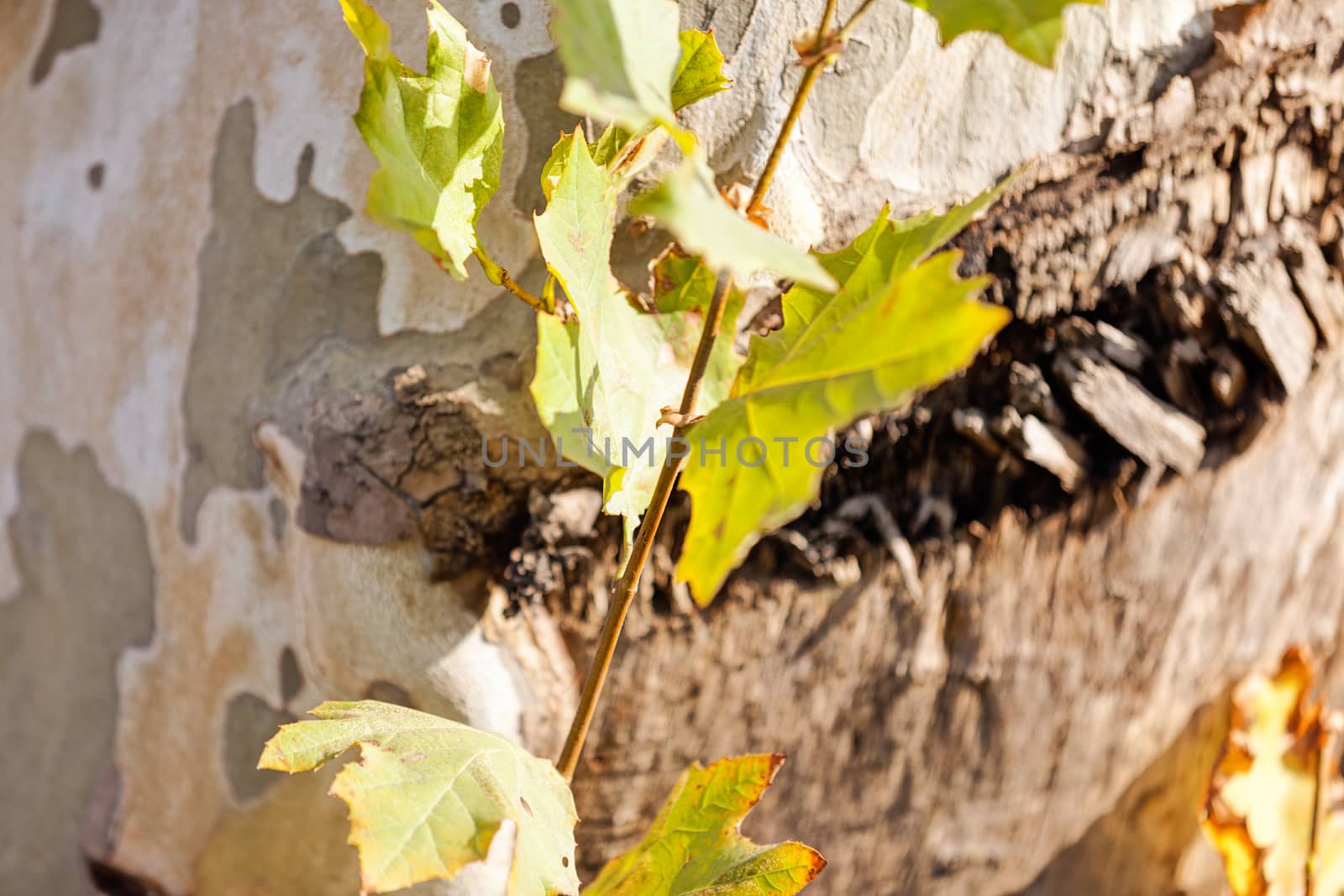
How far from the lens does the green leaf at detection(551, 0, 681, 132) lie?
29cm

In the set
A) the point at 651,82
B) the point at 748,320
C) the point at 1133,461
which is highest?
the point at 651,82

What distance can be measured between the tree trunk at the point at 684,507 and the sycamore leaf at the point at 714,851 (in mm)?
189

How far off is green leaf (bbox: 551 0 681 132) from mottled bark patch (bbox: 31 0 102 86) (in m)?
0.67

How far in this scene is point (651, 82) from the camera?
0.35 m

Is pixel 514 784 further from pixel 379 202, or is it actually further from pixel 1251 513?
pixel 1251 513

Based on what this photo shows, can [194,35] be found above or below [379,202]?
above

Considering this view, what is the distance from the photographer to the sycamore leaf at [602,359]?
0.43 metres

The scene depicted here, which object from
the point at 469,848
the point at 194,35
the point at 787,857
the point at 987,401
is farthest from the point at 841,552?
the point at 194,35

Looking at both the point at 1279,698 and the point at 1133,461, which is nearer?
the point at 1133,461

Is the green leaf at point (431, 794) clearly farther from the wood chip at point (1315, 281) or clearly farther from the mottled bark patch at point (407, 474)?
the wood chip at point (1315, 281)

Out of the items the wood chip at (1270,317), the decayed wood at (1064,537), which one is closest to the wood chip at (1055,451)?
the decayed wood at (1064,537)

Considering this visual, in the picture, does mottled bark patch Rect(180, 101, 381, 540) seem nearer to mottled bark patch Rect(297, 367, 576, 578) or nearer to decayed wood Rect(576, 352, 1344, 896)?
mottled bark patch Rect(297, 367, 576, 578)

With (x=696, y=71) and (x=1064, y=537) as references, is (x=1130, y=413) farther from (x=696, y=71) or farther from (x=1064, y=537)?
(x=696, y=71)

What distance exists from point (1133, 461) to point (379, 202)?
23.9 inches
